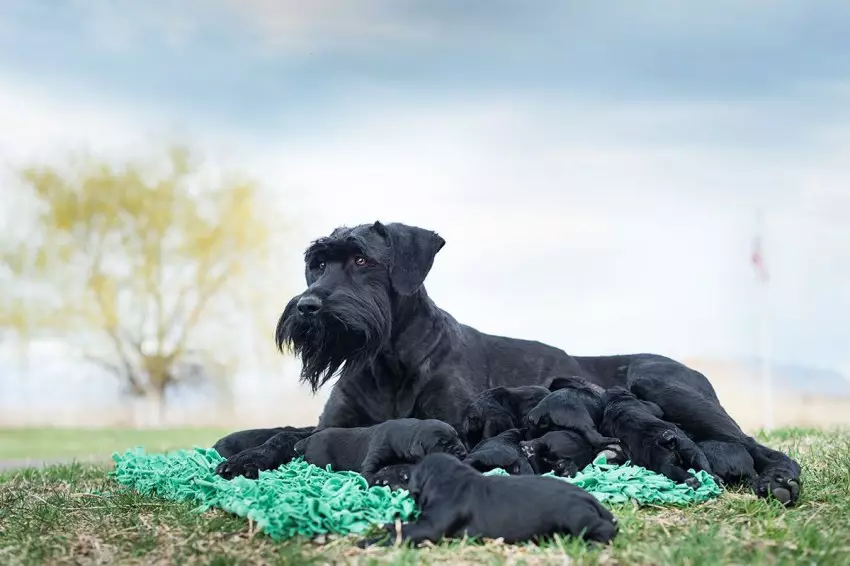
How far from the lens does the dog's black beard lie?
4.64m

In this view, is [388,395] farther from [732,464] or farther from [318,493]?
[732,464]

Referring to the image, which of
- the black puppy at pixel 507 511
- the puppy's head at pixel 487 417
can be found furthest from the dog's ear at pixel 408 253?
the black puppy at pixel 507 511

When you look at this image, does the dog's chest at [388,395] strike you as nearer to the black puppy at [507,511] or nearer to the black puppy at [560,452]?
the black puppy at [560,452]

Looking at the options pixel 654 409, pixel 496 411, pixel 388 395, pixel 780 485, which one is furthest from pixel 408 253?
pixel 780 485

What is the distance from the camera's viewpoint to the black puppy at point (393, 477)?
152 inches

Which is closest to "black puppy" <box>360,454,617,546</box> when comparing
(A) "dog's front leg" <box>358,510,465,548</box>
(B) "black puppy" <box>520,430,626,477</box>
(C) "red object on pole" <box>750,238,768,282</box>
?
(A) "dog's front leg" <box>358,510,465,548</box>

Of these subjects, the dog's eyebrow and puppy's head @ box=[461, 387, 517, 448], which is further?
the dog's eyebrow

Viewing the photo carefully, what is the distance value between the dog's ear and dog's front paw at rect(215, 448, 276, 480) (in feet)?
3.97

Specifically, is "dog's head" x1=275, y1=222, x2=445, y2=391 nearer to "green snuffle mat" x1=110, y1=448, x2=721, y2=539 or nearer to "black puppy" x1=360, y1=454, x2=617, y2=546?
"green snuffle mat" x1=110, y1=448, x2=721, y2=539

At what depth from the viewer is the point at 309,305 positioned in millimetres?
4582

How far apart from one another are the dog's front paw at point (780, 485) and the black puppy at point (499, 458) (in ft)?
3.62

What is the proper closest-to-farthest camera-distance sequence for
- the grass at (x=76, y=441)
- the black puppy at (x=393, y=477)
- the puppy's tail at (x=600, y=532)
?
1. the puppy's tail at (x=600, y=532)
2. the black puppy at (x=393, y=477)
3. the grass at (x=76, y=441)

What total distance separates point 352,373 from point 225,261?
50.4 ft

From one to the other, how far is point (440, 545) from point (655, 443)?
5.29ft
